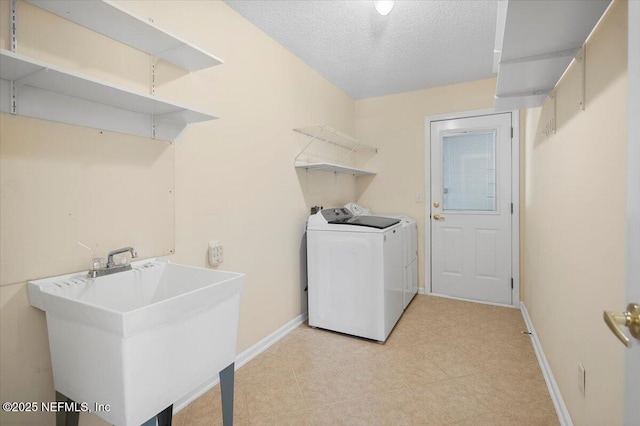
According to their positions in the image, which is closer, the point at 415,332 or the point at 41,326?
the point at 41,326

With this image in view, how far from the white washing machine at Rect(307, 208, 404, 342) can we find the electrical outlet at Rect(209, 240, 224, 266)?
3.14 ft

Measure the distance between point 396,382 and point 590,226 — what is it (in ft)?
4.57

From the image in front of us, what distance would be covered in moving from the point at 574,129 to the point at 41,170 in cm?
227

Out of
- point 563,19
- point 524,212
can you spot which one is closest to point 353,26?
point 563,19

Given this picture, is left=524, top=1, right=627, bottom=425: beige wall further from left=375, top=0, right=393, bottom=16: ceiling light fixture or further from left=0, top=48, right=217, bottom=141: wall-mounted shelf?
left=0, top=48, right=217, bottom=141: wall-mounted shelf

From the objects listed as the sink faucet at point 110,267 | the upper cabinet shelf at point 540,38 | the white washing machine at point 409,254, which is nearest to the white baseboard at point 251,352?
the sink faucet at point 110,267

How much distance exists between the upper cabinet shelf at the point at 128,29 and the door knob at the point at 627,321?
1781mm

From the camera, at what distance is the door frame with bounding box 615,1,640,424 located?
580mm

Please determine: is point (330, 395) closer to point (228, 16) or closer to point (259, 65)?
point (259, 65)

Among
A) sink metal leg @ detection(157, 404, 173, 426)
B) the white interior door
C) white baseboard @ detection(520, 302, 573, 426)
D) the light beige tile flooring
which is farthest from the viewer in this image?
the white interior door

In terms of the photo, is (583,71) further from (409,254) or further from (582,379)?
(409,254)

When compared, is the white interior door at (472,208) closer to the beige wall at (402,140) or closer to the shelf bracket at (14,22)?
the beige wall at (402,140)

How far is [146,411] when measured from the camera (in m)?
0.99

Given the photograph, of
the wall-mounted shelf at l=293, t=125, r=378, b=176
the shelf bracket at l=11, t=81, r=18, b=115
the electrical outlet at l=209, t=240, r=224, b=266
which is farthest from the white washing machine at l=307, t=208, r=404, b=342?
the shelf bracket at l=11, t=81, r=18, b=115
